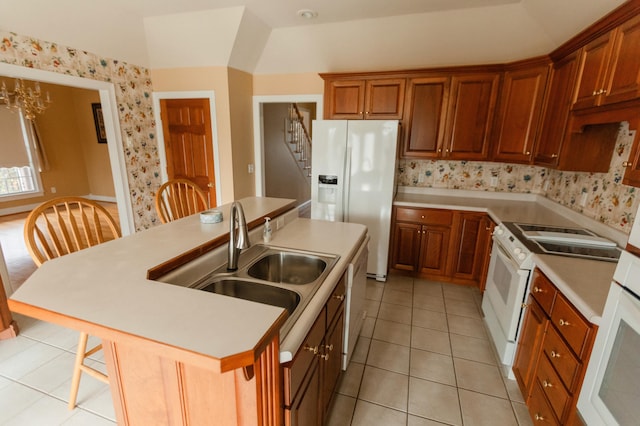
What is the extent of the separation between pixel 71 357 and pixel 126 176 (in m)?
2.02

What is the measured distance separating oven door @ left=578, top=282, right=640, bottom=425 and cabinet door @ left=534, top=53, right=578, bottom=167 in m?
1.65

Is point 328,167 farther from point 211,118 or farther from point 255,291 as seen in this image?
point 255,291

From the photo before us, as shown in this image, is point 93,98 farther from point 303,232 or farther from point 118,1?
point 303,232

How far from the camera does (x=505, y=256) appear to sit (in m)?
2.11

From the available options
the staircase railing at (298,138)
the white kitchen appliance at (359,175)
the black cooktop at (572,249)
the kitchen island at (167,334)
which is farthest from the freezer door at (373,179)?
the staircase railing at (298,138)

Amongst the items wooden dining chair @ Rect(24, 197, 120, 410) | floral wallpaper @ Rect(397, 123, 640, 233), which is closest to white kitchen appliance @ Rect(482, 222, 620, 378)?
floral wallpaper @ Rect(397, 123, 640, 233)

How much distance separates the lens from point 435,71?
2.96 m

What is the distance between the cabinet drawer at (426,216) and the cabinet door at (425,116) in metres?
0.60

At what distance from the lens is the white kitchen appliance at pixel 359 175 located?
2926mm

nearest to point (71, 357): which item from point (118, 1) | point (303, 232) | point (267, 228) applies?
point (267, 228)

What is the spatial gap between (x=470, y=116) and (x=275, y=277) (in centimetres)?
257

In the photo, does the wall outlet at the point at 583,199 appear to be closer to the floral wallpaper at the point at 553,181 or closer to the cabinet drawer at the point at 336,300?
the floral wallpaper at the point at 553,181

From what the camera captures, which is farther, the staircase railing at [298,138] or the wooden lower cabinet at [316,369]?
the staircase railing at [298,138]

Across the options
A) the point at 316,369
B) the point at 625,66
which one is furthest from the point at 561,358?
the point at 625,66
